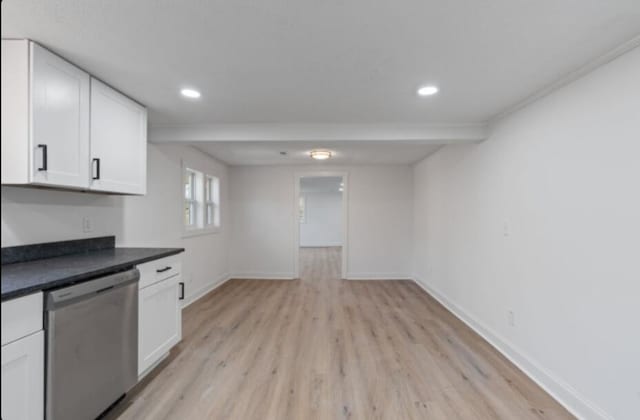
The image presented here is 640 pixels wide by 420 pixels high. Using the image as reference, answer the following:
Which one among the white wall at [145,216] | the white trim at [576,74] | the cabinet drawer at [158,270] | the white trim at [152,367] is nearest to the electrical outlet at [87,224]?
the white wall at [145,216]

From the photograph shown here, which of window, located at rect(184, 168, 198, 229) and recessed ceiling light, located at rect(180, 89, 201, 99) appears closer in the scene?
recessed ceiling light, located at rect(180, 89, 201, 99)

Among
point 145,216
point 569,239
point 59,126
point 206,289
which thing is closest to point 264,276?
point 206,289

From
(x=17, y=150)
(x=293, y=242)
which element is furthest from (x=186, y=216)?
(x=17, y=150)

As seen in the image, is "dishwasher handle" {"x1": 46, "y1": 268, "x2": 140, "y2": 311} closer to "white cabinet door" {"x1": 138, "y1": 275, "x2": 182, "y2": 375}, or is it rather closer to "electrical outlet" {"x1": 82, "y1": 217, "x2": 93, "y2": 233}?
"white cabinet door" {"x1": 138, "y1": 275, "x2": 182, "y2": 375}

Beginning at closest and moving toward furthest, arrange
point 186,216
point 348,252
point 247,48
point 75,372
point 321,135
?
point 75,372, point 247,48, point 321,135, point 186,216, point 348,252

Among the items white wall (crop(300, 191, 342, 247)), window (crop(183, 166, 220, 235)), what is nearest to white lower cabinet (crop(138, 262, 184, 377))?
window (crop(183, 166, 220, 235))

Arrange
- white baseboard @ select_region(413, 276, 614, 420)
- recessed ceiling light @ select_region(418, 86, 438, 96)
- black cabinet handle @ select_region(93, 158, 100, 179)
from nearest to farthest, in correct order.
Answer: white baseboard @ select_region(413, 276, 614, 420), black cabinet handle @ select_region(93, 158, 100, 179), recessed ceiling light @ select_region(418, 86, 438, 96)

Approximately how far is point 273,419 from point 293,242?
4.02 m

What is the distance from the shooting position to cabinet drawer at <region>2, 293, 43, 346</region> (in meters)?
1.47

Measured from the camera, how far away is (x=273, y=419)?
2.03 meters

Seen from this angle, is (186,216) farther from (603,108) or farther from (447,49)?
(603,108)

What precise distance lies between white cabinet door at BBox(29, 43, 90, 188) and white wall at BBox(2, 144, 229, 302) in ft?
1.10

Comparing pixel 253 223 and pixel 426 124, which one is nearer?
pixel 426 124

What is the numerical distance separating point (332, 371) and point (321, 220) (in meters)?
9.19
